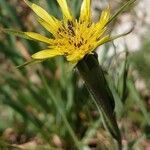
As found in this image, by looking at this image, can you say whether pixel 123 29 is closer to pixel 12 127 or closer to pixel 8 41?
pixel 8 41

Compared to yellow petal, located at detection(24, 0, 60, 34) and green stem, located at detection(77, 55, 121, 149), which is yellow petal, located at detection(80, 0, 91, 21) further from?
green stem, located at detection(77, 55, 121, 149)

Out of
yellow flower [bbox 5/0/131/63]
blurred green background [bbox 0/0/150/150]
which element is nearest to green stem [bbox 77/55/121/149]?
yellow flower [bbox 5/0/131/63]

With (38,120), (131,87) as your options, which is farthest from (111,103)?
(38,120)

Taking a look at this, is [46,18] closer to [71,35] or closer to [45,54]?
[71,35]

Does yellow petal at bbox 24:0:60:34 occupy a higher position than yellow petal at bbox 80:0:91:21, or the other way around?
yellow petal at bbox 24:0:60:34

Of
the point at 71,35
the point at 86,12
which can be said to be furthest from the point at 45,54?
the point at 86,12

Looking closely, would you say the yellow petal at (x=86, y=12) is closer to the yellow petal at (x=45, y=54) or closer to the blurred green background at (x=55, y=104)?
the yellow petal at (x=45, y=54)

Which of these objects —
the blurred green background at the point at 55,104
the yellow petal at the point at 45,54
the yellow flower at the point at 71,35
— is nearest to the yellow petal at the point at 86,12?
the yellow flower at the point at 71,35

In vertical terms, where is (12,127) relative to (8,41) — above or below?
below
